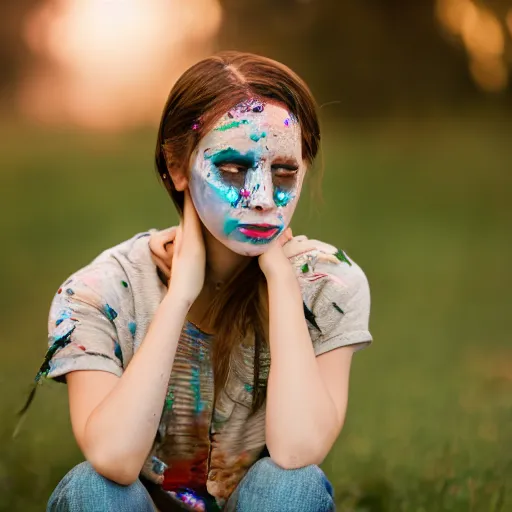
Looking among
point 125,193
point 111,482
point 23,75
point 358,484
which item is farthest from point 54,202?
point 111,482

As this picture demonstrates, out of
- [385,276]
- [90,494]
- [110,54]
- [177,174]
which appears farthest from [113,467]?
[385,276]

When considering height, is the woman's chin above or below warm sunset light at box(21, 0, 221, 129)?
below

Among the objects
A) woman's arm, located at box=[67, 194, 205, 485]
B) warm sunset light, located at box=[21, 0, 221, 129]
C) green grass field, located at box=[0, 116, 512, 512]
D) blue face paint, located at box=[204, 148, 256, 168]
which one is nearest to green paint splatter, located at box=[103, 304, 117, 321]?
woman's arm, located at box=[67, 194, 205, 485]

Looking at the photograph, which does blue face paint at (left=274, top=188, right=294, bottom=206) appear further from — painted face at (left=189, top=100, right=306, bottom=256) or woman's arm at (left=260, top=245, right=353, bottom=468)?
woman's arm at (left=260, top=245, right=353, bottom=468)

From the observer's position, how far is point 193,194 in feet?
5.95

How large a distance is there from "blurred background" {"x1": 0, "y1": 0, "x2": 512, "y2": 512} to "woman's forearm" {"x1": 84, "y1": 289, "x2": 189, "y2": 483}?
0.84 meters

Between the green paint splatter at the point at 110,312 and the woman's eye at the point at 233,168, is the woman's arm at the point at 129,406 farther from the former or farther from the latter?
the woman's eye at the point at 233,168

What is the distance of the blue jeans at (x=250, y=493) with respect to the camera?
161 centimetres

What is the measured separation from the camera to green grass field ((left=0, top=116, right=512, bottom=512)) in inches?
99.5

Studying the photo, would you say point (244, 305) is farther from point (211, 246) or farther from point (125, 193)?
point (125, 193)

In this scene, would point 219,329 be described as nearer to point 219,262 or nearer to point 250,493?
point 219,262

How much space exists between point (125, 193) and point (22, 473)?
4.17 ft

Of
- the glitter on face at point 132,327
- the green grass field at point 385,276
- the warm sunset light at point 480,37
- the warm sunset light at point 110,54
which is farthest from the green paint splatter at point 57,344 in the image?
the warm sunset light at point 480,37

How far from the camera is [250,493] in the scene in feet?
5.55
